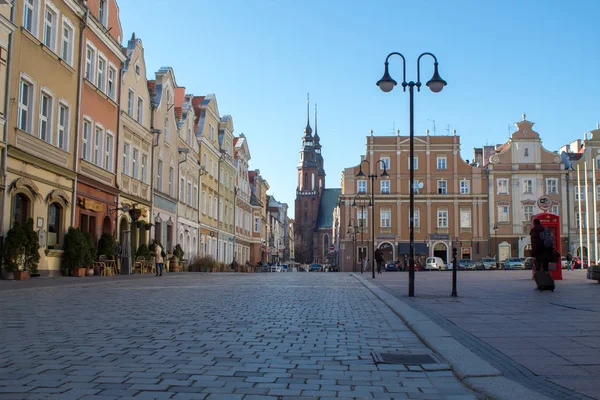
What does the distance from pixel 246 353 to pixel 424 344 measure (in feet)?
7.49

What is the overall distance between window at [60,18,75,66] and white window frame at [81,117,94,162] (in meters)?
2.67

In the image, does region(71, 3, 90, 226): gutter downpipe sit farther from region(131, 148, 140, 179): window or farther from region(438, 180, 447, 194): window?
region(438, 180, 447, 194): window

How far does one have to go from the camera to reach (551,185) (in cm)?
7325

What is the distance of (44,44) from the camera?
23.0 metres

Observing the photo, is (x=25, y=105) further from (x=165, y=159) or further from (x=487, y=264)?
(x=487, y=264)

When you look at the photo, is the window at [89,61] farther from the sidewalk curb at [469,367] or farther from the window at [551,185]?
the window at [551,185]

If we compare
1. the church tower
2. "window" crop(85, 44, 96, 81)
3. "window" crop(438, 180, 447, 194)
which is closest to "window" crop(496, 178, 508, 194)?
"window" crop(438, 180, 447, 194)

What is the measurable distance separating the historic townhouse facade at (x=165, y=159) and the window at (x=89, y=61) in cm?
932

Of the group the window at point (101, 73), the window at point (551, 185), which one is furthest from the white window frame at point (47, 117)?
the window at point (551, 185)

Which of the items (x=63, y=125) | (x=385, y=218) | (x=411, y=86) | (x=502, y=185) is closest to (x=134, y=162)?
(x=63, y=125)

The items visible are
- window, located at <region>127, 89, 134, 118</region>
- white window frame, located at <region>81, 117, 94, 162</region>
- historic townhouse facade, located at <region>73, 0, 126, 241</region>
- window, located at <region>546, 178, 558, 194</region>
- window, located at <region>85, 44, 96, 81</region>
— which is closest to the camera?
historic townhouse facade, located at <region>73, 0, 126, 241</region>

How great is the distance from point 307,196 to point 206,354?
158274 millimetres

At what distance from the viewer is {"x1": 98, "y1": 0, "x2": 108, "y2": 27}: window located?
29.7 meters

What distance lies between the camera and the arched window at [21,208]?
852 inches
